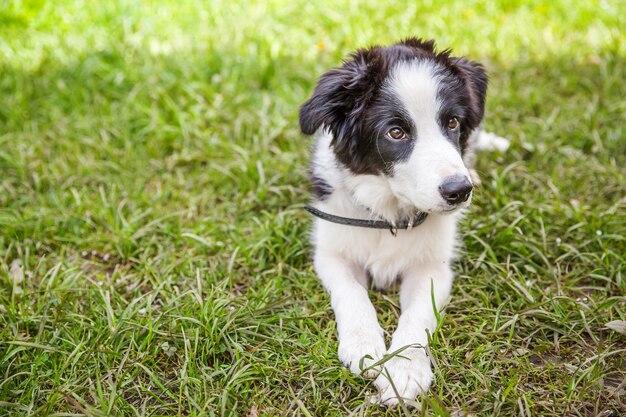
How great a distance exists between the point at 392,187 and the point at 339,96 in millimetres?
473

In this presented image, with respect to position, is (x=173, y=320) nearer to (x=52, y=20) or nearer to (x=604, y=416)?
(x=604, y=416)

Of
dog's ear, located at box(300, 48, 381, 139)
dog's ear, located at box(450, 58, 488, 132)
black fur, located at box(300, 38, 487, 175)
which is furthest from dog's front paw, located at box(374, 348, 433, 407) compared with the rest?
dog's ear, located at box(450, 58, 488, 132)

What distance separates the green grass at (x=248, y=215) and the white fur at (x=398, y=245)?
0.10m

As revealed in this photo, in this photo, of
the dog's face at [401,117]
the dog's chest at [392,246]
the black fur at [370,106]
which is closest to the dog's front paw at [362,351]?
the dog's chest at [392,246]

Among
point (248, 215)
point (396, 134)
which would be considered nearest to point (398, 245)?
point (396, 134)

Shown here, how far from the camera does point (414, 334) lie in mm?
2529

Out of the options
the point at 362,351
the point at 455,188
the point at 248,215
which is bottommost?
the point at 248,215

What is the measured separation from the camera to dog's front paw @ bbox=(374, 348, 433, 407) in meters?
2.27

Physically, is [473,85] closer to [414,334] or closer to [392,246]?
[392,246]

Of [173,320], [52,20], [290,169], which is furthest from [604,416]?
[52,20]

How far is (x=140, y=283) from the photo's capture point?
3070 millimetres

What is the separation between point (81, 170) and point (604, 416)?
3.26 m

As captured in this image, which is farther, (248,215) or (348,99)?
(248,215)

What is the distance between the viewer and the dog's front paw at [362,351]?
239 cm
